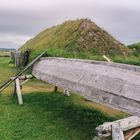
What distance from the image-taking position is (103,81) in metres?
7.18

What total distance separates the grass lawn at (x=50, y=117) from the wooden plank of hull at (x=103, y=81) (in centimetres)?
115

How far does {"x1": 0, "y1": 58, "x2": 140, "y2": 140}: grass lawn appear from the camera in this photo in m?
8.77

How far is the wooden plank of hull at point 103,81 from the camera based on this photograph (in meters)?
6.34

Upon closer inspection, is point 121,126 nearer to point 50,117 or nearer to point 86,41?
point 50,117

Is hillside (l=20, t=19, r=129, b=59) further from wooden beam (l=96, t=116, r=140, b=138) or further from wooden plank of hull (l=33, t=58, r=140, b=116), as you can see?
wooden beam (l=96, t=116, r=140, b=138)

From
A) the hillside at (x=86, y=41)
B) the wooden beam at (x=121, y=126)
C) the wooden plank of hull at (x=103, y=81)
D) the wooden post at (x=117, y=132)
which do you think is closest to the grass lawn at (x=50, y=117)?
the wooden plank of hull at (x=103, y=81)

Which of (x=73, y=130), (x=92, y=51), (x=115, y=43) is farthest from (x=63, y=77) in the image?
(x=115, y=43)

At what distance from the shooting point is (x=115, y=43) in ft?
101

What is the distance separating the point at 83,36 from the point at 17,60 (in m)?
6.08

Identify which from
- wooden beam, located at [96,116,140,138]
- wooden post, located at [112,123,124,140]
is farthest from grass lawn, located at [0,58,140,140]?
wooden post, located at [112,123,124,140]

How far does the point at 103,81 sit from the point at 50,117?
3706mm

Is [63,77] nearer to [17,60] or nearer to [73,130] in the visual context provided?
[73,130]

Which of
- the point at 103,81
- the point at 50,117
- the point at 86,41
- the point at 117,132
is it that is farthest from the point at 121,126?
the point at 86,41

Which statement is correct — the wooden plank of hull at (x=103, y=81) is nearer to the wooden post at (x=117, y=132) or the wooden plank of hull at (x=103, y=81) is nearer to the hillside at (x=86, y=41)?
the wooden post at (x=117, y=132)
